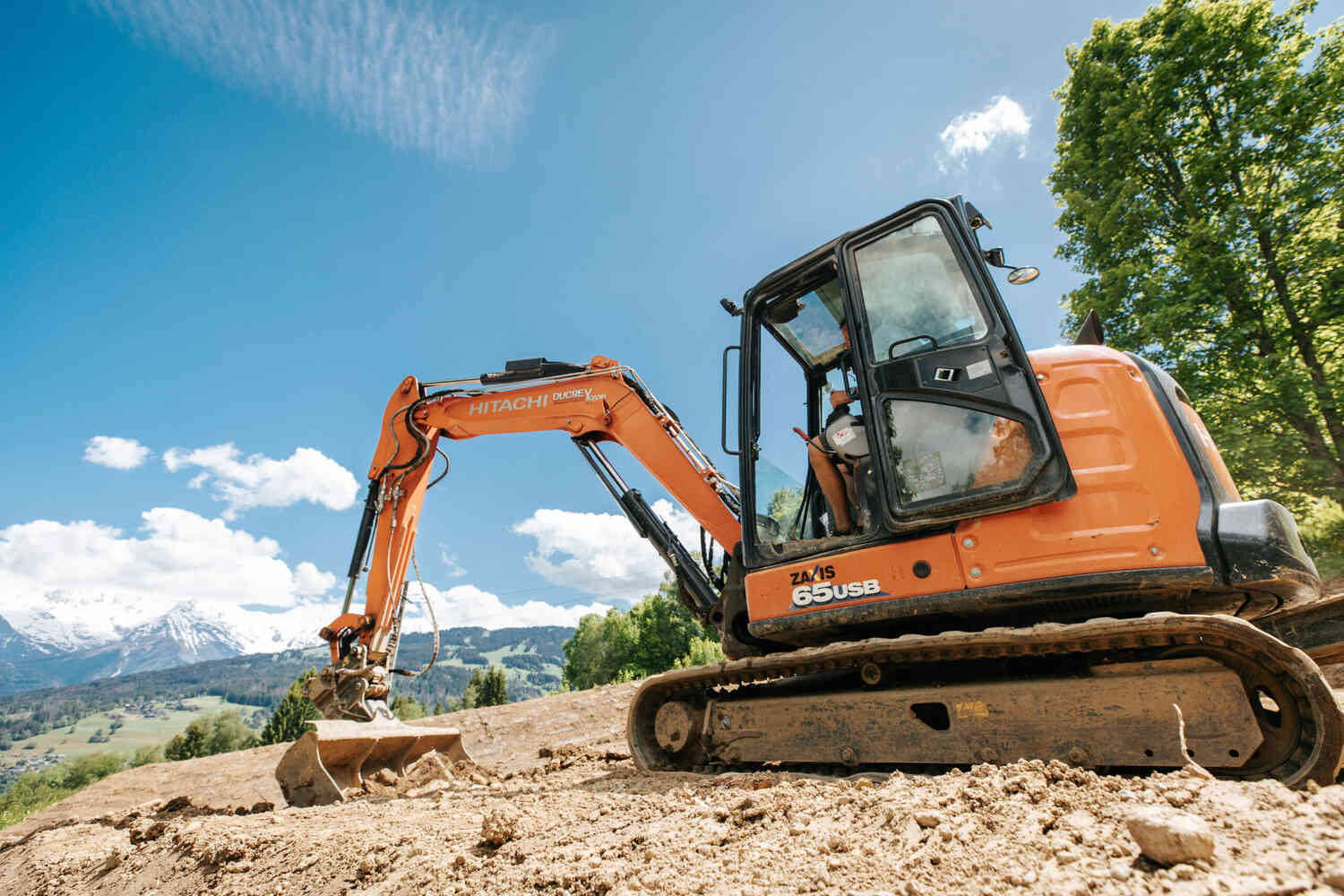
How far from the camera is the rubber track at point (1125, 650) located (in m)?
2.30

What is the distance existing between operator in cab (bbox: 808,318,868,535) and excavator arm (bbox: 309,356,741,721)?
1.35 meters

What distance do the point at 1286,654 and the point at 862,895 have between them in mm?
1838

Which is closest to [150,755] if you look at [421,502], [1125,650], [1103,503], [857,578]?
[421,502]

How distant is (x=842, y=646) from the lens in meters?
3.25

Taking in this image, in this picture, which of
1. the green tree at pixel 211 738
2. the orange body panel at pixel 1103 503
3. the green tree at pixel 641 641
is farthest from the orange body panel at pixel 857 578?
the green tree at pixel 211 738

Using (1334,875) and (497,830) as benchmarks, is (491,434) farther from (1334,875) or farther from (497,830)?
(1334,875)

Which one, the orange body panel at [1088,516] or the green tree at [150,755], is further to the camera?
the green tree at [150,755]

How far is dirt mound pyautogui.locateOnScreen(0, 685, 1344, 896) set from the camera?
1.68m

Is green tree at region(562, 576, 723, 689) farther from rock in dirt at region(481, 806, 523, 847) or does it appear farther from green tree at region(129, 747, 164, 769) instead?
rock in dirt at region(481, 806, 523, 847)

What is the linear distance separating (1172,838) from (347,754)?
18.8 feet

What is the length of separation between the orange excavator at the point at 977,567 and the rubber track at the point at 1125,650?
1 cm

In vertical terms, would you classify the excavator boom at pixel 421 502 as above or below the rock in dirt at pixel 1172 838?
above

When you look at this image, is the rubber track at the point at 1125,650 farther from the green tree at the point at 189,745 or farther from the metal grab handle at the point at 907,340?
the green tree at the point at 189,745

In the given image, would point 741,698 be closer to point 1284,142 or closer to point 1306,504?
point 1306,504
